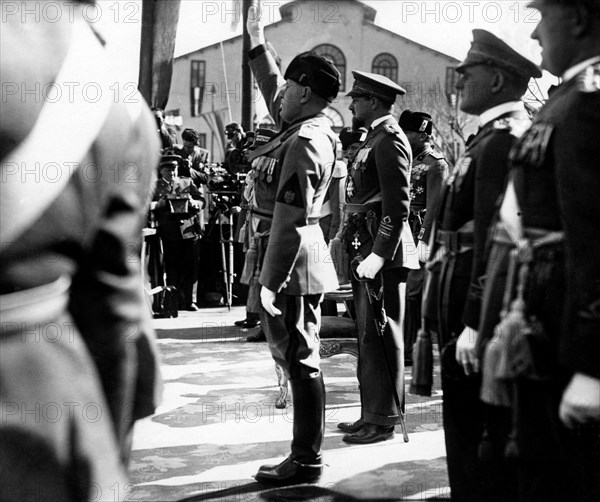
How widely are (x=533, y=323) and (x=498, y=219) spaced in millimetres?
399

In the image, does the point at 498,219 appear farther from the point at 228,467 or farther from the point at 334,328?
the point at 334,328

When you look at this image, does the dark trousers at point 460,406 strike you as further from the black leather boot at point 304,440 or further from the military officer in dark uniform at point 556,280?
the black leather boot at point 304,440

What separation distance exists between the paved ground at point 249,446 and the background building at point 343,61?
1237 inches

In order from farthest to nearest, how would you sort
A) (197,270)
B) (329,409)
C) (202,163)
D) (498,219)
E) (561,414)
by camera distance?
(202,163)
(197,270)
(329,409)
(498,219)
(561,414)

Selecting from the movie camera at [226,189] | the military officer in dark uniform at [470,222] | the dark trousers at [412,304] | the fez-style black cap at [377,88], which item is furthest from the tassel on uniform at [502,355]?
the movie camera at [226,189]

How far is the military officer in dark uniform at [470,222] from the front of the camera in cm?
308

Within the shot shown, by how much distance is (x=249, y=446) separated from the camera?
4.99 m

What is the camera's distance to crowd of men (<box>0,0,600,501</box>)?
1.60 meters

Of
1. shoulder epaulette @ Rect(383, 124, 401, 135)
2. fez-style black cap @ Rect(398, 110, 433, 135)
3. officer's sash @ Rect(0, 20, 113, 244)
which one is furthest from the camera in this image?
fez-style black cap @ Rect(398, 110, 433, 135)

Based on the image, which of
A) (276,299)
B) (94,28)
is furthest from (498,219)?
(276,299)

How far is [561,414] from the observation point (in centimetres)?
227

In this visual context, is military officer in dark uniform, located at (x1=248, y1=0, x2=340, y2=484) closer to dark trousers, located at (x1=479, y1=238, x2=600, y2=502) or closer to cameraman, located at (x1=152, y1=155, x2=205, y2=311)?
dark trousers, located at (x1=479, y1=238, x2=600, y2=502)

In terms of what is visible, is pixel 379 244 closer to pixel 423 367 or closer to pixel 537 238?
pixel 423 367

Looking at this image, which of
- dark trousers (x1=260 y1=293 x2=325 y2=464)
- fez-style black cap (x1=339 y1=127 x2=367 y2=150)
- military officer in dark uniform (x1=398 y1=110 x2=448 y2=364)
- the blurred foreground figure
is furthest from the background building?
the blurred foreground figure
